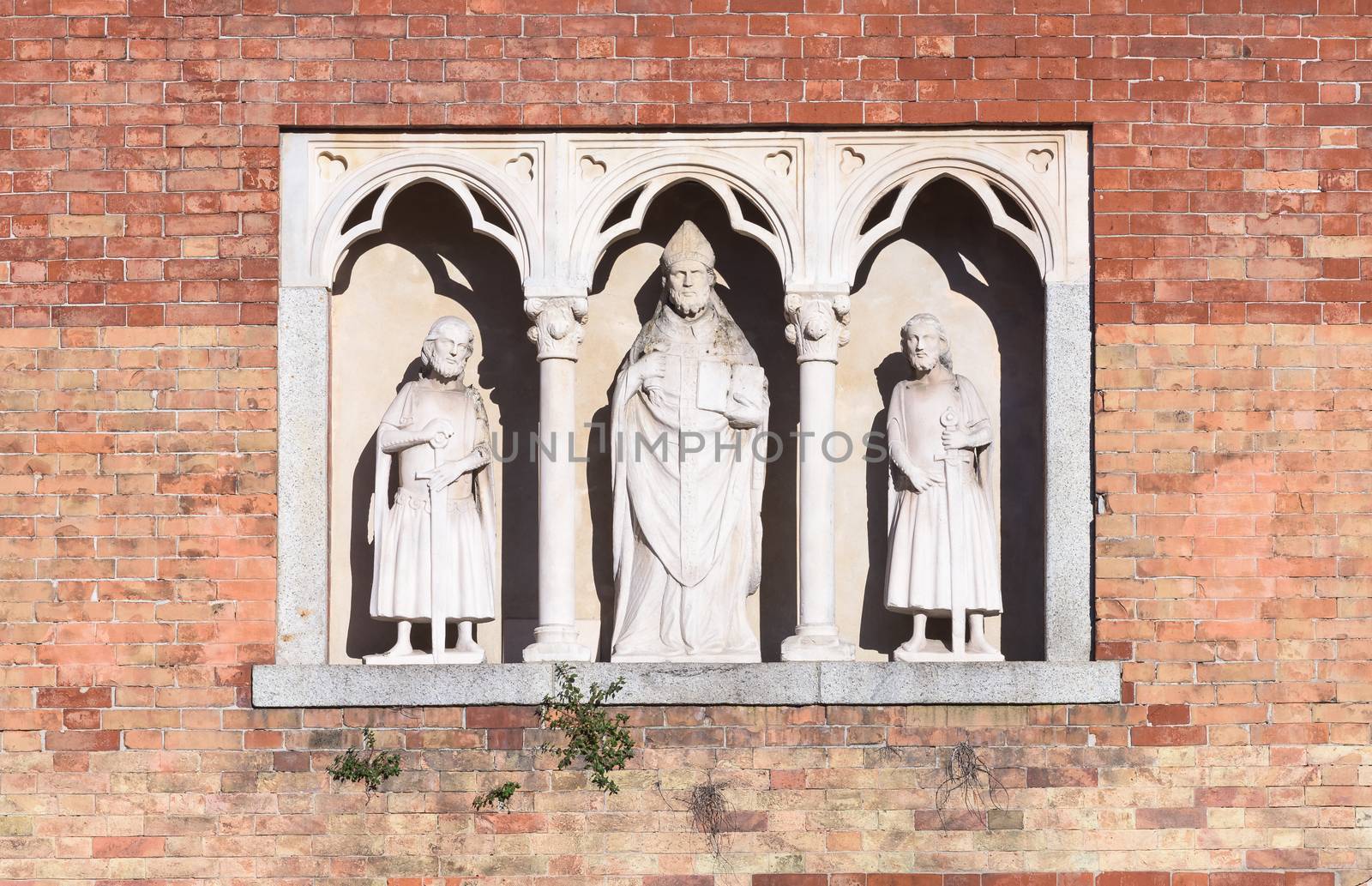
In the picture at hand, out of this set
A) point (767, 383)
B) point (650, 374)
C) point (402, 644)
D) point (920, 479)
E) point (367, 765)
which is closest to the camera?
point (367, 765)

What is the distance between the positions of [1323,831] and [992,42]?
4047mm

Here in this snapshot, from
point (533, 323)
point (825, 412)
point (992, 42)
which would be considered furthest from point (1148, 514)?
point (533, 323)

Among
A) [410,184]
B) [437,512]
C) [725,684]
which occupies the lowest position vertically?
[725,684]

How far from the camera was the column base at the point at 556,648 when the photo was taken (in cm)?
996

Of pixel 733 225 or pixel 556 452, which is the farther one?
pixel 733 225

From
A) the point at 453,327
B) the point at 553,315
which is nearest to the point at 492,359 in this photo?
the point at 453,327

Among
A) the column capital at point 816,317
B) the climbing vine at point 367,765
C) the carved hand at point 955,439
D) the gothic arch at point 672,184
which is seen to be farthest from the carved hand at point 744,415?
the climbing vine at point 367,765

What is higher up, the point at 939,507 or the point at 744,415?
the point at 744,415

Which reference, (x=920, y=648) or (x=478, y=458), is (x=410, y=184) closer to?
(x=478, y=458)

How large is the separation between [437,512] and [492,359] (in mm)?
1095

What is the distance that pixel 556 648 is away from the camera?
9977 mm

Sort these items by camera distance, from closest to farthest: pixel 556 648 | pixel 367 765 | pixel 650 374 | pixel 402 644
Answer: pixel 367 765 < pixel 556 648 < pixel 402 644 < pixel 650 374

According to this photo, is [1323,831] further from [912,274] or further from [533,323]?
[533,323]

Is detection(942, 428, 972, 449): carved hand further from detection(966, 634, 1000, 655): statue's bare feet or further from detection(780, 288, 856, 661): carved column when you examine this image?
detection(966, 634, 1000, 655): statue's bare feet
